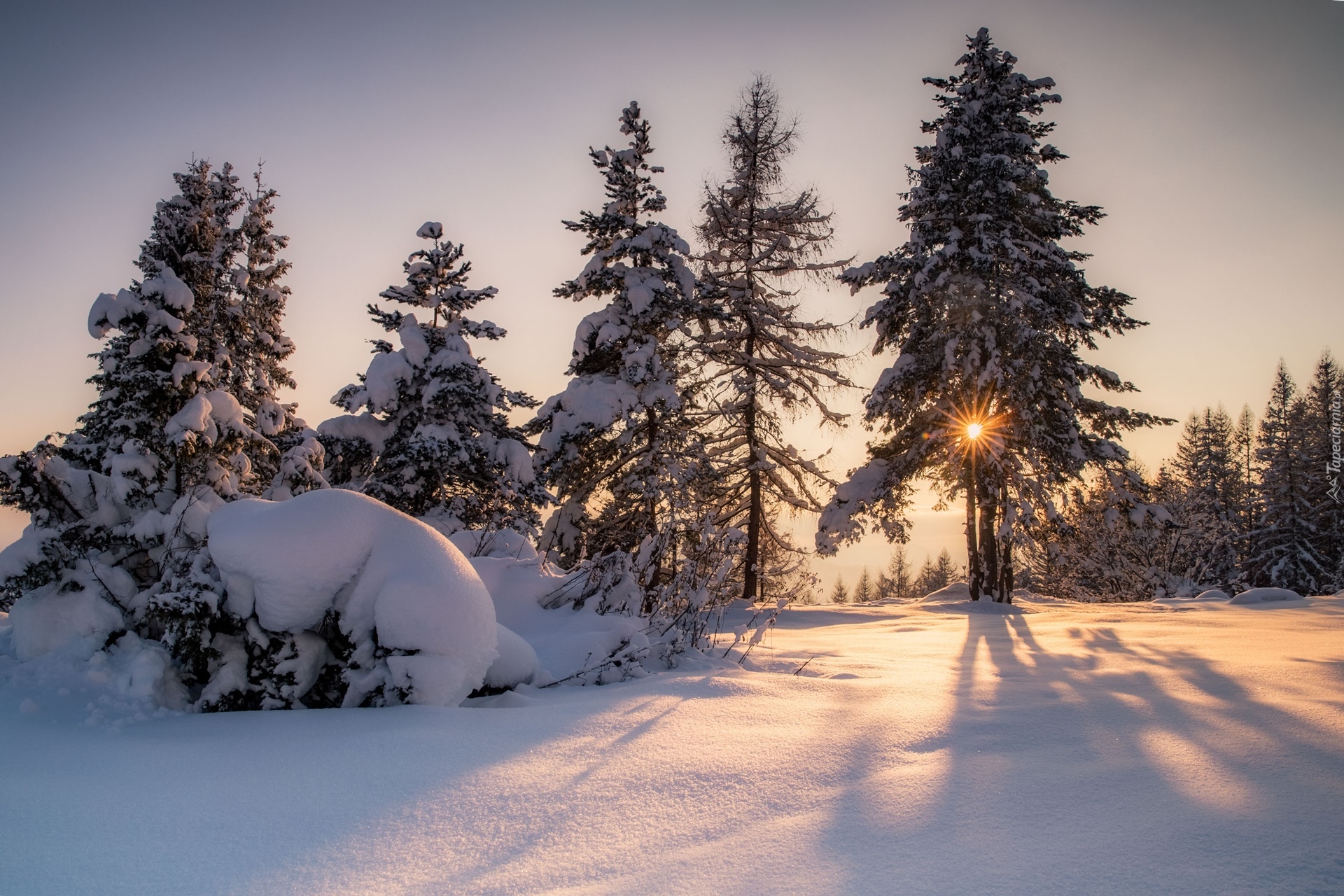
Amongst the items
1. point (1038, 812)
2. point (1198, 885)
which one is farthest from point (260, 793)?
point (1198, 885)

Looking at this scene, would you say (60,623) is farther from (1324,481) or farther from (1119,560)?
(1324,481)

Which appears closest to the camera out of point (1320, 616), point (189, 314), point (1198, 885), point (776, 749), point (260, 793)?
point (1198, 885)

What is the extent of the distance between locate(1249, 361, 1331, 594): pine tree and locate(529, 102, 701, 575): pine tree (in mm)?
29326

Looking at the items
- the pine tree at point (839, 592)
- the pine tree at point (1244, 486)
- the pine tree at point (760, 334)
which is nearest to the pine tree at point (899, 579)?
the pine tree at point (839, 592)

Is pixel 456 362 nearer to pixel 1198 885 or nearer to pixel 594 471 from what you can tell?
pixel 594 471

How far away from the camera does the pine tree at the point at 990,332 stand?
511 inches

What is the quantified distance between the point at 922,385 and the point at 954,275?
7.68ft

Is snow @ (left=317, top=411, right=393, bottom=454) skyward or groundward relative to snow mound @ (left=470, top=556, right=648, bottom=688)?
skyward

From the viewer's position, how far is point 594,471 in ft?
48.6

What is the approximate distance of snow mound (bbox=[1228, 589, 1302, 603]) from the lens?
952 cm

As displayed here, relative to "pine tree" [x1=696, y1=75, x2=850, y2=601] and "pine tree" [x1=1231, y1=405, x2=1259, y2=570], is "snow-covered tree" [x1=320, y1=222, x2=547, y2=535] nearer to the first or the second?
"pine tree" [x1=696, y1=75, x2=850, y2=601]

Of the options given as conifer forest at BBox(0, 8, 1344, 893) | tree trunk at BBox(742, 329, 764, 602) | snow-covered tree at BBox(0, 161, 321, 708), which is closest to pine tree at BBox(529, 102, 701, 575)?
conifer forest at BBox(0, 8, 1344, 893)

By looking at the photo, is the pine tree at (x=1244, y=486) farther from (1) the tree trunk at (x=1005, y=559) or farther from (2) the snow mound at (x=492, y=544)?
(2) the snow mound at (x=492, y=544)

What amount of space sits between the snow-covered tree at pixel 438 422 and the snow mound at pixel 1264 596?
11.6m
